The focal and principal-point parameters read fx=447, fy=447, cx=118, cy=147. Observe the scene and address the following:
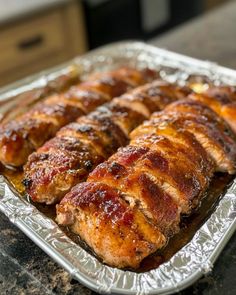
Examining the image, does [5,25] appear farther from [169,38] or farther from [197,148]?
[197,148]

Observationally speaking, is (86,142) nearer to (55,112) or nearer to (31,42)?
(55,112)

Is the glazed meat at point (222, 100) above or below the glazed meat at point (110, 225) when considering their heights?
below

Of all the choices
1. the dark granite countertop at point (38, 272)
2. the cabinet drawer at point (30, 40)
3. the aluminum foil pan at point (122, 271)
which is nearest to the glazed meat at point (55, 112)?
the aluminum foil pan at point (122, 271)

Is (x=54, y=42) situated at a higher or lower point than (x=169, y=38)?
lower

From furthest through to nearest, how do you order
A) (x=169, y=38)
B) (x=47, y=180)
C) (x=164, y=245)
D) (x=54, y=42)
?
1. (x=54, y=42)
2. (x=169, y=38)
3. (x=47, y=180)
4. (x=164, y=245)

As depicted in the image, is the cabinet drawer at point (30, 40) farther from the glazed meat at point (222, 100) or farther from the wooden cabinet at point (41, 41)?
the glazed meat at point (222, 100)

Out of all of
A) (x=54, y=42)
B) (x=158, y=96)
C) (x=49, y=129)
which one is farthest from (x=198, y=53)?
(x=54, y=42)
